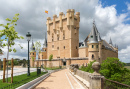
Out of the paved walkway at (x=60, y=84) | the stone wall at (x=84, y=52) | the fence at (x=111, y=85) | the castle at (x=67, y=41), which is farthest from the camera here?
the castle at (x=67, y=41)

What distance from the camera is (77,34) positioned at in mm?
64500

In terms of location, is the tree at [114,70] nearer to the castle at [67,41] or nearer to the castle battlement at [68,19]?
the castle at [67,41]

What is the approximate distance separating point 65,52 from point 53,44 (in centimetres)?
925

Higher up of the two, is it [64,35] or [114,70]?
[64,35]

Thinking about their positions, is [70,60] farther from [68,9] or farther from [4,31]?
[4,31]

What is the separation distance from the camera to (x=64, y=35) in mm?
64312

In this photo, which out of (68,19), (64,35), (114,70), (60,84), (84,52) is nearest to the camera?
(60,84)

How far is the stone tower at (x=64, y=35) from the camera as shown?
61.1 metres

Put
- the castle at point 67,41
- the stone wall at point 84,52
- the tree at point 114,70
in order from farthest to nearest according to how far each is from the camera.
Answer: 1. the castle at point 67,41
2. the stone wall at point 84,52
3. the tree at point 114,70

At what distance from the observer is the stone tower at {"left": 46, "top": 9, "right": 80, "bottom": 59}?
61.1 meters

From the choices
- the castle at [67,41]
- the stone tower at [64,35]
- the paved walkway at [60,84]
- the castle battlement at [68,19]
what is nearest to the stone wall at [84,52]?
the castle at [67,41]

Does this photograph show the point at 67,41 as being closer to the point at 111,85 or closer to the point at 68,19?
the point at 68,19

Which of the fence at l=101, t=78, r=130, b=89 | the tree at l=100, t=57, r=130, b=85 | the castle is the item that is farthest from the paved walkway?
the castle

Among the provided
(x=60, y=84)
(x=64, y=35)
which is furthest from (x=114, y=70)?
(x=64, y=35)
